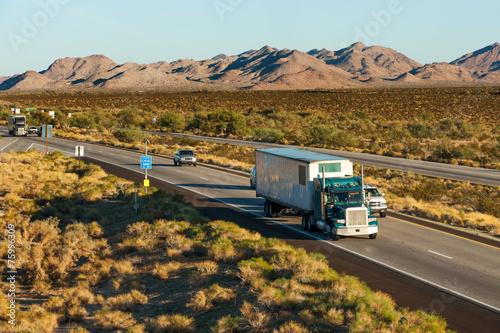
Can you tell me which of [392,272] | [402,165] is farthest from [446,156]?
[392,272]

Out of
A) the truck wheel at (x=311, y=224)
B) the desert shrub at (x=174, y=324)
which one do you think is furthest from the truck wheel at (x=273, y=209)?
the desert shrub at (x=174, y=324)

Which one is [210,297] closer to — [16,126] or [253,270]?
[253,270]

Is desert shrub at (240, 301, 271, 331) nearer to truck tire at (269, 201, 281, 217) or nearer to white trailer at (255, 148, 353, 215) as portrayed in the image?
white trailer at (255, 148, 353, 215)

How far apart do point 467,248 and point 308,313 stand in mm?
11439

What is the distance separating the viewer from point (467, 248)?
66.3 feet

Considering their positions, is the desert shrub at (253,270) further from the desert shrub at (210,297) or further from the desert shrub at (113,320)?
the desert shrub at (113,320)

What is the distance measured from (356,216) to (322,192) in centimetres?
164

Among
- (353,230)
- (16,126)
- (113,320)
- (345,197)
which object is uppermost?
(16,126)

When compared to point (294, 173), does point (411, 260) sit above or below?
below

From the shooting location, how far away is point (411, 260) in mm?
18312

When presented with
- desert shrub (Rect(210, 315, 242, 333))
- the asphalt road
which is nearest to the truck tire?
desert shrub (Rect(210, 315, 242, 333))

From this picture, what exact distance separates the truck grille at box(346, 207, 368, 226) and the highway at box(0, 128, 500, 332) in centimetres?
91

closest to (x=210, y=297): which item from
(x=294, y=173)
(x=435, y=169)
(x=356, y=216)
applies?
(x=356, y=216)

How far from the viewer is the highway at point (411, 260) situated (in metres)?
13.7
